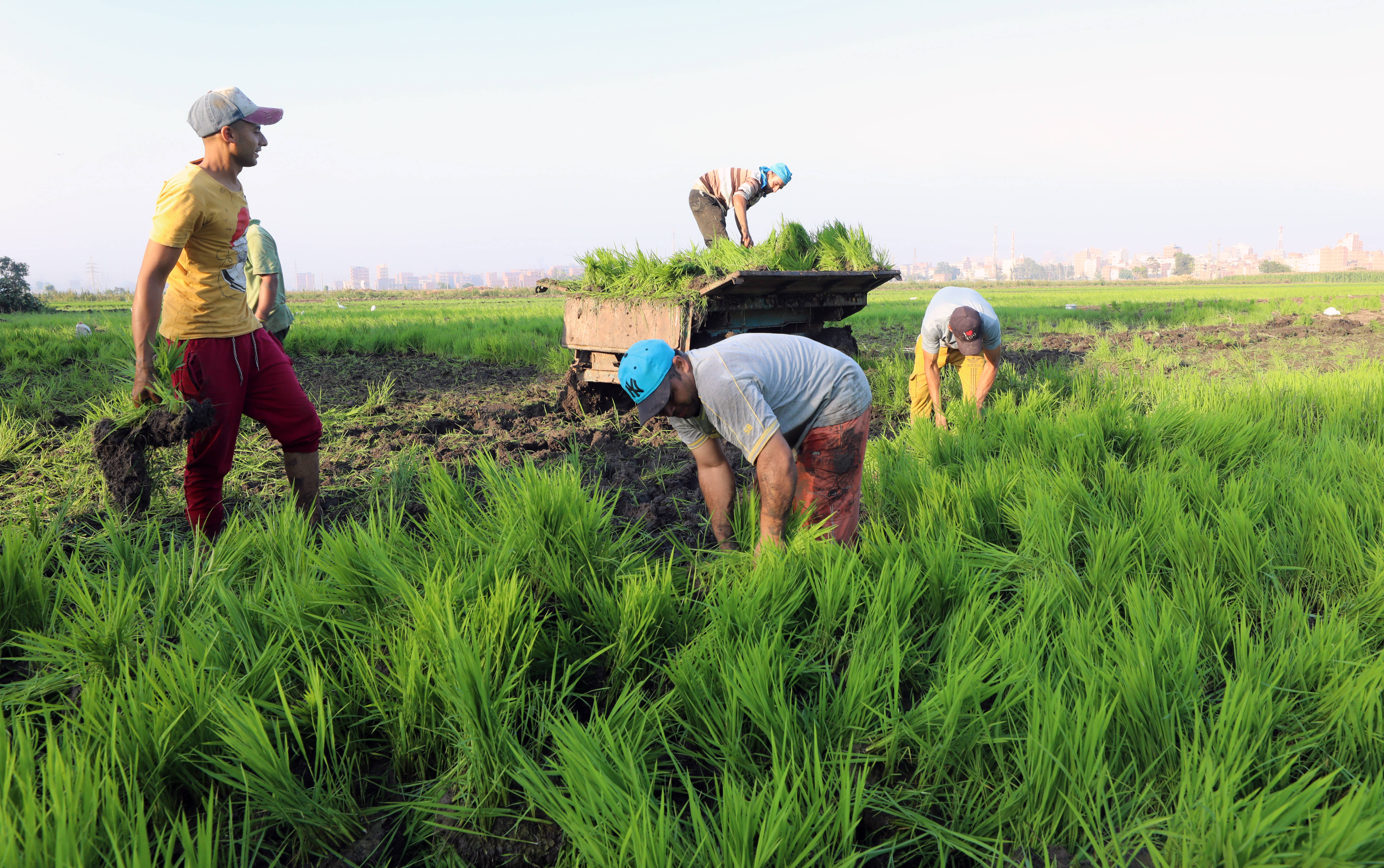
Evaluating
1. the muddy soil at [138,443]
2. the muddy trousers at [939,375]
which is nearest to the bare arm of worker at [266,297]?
the muddy soil at [138,443]

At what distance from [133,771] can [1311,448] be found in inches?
184

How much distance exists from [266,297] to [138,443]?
1.57 m

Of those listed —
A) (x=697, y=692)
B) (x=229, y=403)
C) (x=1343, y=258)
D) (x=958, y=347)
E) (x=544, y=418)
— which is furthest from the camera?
(x=1343, y=258)

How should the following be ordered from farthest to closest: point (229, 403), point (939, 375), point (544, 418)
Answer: point (544, 418) < point (939, 375) < point (229, 403)

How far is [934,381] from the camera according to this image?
5062 millimetres

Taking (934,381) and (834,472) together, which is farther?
(934,381)

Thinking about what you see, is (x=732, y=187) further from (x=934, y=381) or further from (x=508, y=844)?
(x=508, y=844)

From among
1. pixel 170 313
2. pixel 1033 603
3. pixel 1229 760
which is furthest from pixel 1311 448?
pixel 170 313

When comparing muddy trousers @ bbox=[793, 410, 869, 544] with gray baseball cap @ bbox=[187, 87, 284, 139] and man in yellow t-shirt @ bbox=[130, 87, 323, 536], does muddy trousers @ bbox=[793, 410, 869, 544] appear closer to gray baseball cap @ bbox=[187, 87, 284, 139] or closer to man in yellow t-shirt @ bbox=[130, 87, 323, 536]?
man in yellow t-shirt @ bbox=[130, 87, 323, 536]

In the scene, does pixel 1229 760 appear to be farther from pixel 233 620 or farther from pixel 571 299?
pixel 571 299

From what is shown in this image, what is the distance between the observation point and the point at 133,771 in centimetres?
129

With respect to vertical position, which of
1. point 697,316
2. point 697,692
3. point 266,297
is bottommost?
point 697,692

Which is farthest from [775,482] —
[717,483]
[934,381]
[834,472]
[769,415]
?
[934,381]

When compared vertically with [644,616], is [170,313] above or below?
above
